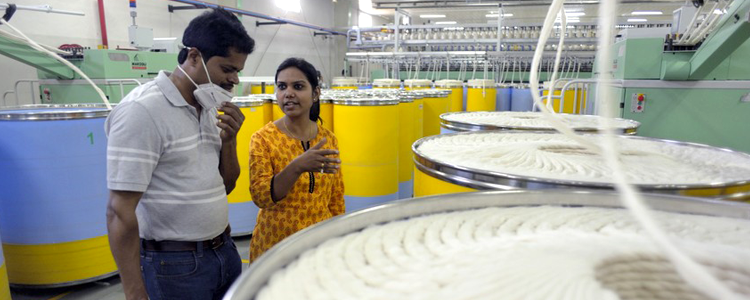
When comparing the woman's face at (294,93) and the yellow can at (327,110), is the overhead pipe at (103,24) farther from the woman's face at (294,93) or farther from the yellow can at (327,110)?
the woman's face at (294,93)

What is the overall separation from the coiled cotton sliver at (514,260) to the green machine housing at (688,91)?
3183 mm

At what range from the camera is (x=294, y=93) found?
1.99 meters

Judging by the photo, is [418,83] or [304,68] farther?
[418,83]

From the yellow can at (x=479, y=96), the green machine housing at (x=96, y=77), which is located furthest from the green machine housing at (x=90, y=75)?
the yellow can at (x=479, y=96)

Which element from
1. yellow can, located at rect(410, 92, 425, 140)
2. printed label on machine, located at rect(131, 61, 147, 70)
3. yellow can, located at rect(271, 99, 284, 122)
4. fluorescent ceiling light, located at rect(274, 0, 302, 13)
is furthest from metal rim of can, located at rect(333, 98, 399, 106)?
fluorescent ceiling light, located at rect(274, 0, 302, 13)

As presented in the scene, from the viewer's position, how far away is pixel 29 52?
13.5ft

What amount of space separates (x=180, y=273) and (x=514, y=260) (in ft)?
3.88

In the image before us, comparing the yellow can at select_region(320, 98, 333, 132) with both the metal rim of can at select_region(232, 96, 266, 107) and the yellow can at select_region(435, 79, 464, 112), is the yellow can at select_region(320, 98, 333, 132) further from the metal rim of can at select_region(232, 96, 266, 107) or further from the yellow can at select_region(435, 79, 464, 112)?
the yellow can at select_region(435, 79, 464, 112)

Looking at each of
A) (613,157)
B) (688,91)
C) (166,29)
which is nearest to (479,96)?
(688,91)

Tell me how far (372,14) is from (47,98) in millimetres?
13036

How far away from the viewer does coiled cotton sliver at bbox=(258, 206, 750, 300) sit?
0.67m

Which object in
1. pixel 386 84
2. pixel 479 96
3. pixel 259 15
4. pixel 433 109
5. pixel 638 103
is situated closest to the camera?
pixel 638 103

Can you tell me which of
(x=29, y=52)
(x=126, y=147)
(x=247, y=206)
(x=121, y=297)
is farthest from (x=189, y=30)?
(x=29, y=52)

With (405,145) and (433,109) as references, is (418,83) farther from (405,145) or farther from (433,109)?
(405,145)
